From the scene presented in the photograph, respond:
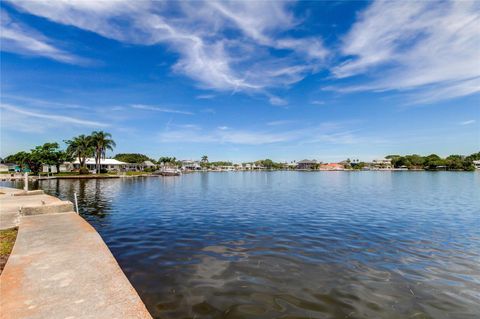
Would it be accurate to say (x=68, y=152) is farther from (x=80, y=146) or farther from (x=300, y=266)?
(x=300, y=266)

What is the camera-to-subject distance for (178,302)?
287 inches

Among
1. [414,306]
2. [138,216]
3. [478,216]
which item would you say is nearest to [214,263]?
[414,306]

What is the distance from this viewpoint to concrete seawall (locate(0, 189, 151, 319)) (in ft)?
16.1

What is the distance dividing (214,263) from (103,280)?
4797 mm

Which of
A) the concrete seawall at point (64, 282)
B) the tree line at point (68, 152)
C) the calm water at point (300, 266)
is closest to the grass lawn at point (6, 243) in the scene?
the concrete seawall at point (64, 282)

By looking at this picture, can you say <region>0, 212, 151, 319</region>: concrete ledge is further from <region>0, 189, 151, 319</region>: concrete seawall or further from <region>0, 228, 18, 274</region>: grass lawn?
<region>0, 228, 18, 274</region>: grass lawn

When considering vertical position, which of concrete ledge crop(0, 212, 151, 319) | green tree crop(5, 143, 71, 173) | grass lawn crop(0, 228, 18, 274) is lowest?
grass lawn crop(0, 228, 18, 274)

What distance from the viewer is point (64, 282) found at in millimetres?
6043

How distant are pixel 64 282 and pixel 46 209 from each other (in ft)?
35.1

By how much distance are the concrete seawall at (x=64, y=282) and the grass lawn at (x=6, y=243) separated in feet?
1.08

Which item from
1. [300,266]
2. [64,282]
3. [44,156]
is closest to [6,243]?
[64,282]

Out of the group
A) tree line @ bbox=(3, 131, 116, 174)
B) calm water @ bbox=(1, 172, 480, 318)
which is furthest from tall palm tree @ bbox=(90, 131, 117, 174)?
calm water @ bbox=(1, 172, 480, 318)

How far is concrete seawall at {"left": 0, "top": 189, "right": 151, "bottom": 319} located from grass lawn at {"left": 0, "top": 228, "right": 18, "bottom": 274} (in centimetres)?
33

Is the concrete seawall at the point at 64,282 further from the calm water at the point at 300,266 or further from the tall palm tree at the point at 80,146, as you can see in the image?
the tall palm tree at the point at 80,146
